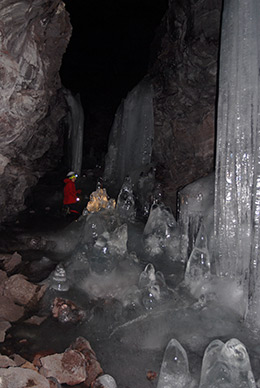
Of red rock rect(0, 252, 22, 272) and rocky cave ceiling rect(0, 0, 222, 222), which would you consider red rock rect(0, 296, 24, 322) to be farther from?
rocky cave ceiling rect(0, 0, 222, 222)

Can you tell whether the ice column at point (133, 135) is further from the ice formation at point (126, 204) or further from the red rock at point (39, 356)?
the red rock at point (39, 356)

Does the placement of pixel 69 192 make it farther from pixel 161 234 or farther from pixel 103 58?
pixel 103 58

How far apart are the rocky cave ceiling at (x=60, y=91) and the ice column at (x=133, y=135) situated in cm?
37

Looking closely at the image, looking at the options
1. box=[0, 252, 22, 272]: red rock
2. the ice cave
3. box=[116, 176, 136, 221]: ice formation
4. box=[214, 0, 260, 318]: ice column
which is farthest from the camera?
box=[116, 176, 136, 221]: ice formation

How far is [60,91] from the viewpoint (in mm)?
9695

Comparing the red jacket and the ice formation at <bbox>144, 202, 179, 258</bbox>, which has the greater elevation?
the red jacket

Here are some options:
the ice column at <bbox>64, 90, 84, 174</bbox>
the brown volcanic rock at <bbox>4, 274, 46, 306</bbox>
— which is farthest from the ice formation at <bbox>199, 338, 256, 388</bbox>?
the ice column at <bbox>64, 90, 84, 174</bbox>

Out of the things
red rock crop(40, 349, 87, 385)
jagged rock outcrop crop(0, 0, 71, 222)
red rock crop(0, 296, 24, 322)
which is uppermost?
jagged rock outcrop crop(0, 0, 71, 222)

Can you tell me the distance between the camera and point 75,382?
8.05 feet

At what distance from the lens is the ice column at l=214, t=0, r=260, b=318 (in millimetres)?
3816

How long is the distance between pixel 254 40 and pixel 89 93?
1149 cm

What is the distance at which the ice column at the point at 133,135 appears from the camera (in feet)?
28.6

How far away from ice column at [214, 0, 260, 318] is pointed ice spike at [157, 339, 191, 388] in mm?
1554

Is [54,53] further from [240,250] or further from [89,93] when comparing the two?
[89,93]
